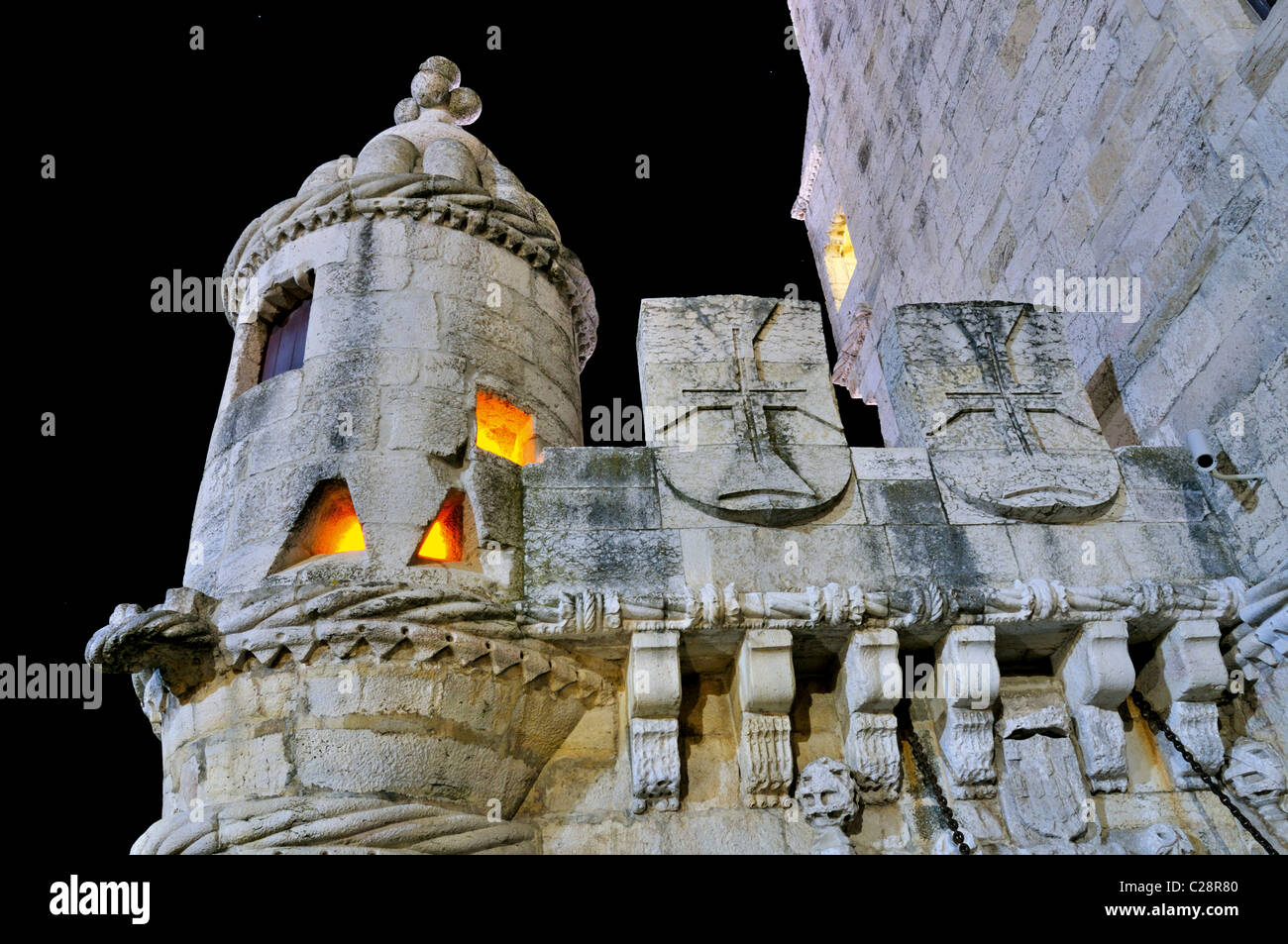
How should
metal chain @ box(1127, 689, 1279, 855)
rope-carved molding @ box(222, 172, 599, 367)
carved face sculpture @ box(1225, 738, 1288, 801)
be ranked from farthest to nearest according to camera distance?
rope-carved molding @ box(222, 172, 599, 367) → carved face sculpture @ box(1225, 738, 1288, 801) → metal chain @ box(1127, 689, 1279, 855)

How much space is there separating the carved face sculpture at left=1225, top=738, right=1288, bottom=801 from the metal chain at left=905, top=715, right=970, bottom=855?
1.38 meters

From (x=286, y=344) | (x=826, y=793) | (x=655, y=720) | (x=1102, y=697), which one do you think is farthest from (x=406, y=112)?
(x=1102, y=697)

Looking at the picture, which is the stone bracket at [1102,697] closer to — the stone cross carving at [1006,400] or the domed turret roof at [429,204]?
the stone cross carving at [1006,400]

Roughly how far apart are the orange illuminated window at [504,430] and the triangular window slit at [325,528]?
2.74 ft

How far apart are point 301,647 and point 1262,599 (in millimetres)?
4472

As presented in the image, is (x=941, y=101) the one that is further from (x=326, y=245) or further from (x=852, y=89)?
(x=326, y=245)

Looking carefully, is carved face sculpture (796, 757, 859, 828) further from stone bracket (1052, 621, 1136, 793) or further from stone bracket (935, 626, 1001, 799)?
stone bracket (1052, 621, 1136, 793)

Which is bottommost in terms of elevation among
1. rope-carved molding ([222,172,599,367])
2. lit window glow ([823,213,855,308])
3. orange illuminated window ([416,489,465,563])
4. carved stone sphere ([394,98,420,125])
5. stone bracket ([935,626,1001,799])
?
stone bracket ([935,626,1001,799])

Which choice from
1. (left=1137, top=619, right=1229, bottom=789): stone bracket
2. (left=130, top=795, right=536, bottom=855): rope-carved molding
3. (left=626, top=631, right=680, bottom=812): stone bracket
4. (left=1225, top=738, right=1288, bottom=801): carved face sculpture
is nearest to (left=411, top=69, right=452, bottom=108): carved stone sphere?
(left=626, top=631, right=680, bottom=812): stone bracket

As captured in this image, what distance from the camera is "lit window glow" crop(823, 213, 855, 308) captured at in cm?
1373

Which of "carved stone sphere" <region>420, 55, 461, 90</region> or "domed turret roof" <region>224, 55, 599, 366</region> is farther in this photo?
"carved stone sphere" <region>420, 55, 461, 90</region>

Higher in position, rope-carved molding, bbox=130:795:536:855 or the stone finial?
the stone finial

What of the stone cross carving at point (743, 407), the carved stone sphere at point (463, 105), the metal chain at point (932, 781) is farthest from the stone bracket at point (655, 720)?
the carved stone sphere at point (463, 105)

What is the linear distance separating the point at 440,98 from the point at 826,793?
630 cm
